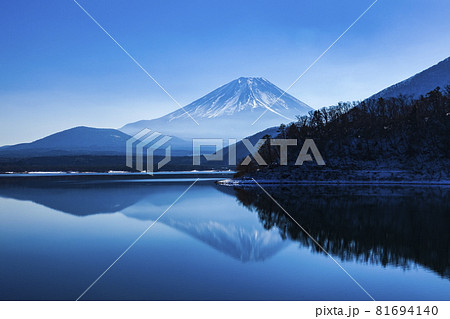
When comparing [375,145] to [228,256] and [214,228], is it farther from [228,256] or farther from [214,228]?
[228,256]

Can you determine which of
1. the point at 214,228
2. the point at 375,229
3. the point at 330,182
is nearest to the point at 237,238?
the point at 214,228

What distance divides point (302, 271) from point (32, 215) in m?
19.1

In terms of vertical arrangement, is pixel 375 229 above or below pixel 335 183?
below

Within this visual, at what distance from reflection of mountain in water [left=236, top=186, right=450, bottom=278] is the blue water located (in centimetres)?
5

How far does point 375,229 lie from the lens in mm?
17781

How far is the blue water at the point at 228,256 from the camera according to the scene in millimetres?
9422

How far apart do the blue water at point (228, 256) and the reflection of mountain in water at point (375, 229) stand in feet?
0.16

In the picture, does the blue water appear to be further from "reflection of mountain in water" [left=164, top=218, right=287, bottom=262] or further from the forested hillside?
the forested hillside

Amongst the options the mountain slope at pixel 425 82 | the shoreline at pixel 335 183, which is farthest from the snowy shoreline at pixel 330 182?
the mountain slope at pixel 425 82

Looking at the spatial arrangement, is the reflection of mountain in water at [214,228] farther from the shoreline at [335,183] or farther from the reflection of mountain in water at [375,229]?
the shoreline at [335,183]

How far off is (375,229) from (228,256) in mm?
7638
